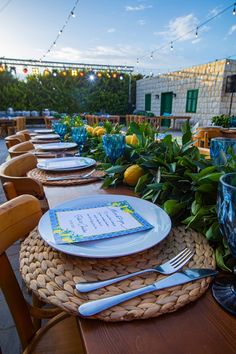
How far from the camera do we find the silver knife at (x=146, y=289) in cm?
29

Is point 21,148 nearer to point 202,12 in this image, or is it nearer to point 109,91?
point 202,12

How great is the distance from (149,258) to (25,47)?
11.6 m

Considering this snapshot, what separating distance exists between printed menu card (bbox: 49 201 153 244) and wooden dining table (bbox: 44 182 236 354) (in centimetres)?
15

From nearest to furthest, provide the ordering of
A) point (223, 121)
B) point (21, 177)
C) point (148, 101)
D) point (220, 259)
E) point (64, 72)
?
point (220, 259)
point (21, 177)
point (223, 121)
point (64, 72)
point (148, 101)

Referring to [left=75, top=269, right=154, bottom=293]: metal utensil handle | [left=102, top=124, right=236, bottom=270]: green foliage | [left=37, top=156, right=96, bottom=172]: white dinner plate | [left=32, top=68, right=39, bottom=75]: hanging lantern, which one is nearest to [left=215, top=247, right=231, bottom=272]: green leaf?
[left=102, top=124, right=236, bottom=270]: green foliage

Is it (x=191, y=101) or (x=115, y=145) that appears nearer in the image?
(x=115, y=145)

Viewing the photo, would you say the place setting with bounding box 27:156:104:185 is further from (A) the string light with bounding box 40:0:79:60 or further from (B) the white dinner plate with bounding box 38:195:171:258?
(A) the string light with bounding box 40:0:79:60

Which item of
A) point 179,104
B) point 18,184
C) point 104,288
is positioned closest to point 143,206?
point 104,288

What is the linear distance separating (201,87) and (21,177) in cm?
944

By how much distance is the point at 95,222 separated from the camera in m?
0.48

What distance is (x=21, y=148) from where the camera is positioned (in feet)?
5.20

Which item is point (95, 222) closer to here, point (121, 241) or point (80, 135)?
point (121, 241)

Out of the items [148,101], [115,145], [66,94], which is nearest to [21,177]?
[115,145]

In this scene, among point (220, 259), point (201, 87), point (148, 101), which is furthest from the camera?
point (148, 101)
